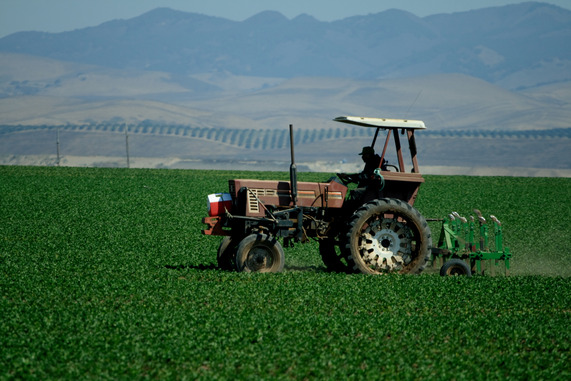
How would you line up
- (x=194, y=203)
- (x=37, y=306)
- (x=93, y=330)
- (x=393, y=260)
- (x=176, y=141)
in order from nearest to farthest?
(x=93, y=330)
(x=37, y=306)
(x=393, y=260)
(x=194, y=203)
(x=176, y=141)

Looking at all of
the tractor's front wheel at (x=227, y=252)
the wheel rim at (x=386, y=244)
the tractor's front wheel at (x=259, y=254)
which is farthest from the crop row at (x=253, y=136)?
the tractor's front wheel at (x=259, y=254)

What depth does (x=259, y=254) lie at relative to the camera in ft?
46.6

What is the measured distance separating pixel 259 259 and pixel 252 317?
116 inches

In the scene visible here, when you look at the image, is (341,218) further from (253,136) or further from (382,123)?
(253,136)

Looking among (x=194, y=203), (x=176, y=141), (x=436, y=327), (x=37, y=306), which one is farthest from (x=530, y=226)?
(x=176, y=141)

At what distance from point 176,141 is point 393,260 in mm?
141582

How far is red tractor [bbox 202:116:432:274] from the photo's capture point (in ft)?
46.0

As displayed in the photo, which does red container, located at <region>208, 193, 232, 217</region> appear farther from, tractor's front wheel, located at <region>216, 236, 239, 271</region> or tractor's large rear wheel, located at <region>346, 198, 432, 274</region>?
tractor's large rear wheel, located at <region>346, 198, 432, 274</region>

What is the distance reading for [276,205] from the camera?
14.5 meters

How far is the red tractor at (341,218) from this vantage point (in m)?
14.0

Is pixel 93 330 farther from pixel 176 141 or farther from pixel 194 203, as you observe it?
pixel 176 141

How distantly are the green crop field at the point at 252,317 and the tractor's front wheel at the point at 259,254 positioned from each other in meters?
0.25

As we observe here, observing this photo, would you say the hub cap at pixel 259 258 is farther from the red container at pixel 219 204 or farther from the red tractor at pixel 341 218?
the red container at pixel 219 204

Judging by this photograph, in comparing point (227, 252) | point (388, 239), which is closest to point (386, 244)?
point (388, 239)
